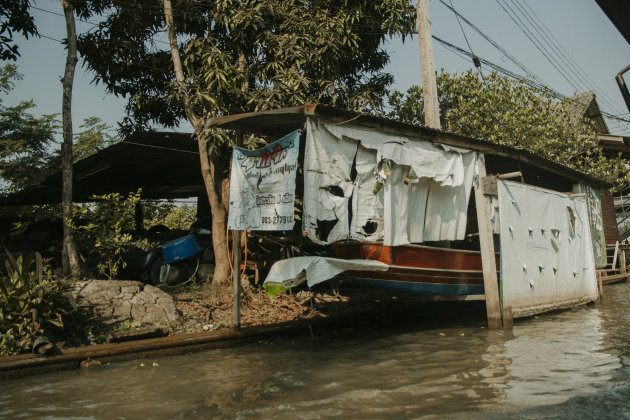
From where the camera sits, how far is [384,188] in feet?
23.3

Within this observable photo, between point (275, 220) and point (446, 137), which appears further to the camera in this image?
point (446, 137)

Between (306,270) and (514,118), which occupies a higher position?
(514,118)

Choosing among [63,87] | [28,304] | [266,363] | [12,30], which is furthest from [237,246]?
[12,30]

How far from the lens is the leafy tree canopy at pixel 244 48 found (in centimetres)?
920

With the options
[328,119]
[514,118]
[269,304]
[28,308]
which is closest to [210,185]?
[269,304]

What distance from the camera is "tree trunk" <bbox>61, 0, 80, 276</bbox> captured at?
829cm

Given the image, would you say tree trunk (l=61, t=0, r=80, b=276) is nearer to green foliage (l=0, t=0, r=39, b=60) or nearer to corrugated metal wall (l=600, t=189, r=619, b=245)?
green foliage (l=0, t=0, r=39, b=60)

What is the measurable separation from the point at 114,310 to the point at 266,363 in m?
2.61

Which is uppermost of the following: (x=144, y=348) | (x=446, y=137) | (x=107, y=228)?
(x=446, y=137)

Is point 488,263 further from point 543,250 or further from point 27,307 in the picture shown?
point 27,307

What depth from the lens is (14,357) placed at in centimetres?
537

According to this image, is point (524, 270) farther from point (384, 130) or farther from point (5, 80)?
point (5, 80)

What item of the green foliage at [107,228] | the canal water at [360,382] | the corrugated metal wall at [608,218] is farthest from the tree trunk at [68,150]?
the corrugated metal wall at [608,218]

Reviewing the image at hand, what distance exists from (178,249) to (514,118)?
1404 cm
